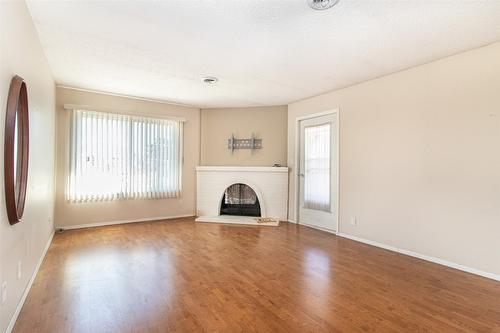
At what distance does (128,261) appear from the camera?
10.4ft

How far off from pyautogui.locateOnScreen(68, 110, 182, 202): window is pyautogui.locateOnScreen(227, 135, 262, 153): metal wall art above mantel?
1.06m

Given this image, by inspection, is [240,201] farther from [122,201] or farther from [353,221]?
[353,221]

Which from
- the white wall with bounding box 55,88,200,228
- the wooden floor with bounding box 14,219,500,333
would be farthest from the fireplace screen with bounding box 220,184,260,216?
the wooden floor with bounding box 14,219,500,333

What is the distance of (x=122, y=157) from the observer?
501 cm

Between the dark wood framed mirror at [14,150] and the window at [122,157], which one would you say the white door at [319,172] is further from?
the dark wood framed mirror at [14,150]

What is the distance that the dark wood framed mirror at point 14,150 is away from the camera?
1735 millimetres

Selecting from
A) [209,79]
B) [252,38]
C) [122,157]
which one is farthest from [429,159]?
[122,157]

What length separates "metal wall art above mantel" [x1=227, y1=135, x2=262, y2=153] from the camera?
586 cm

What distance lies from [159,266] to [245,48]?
2535mm

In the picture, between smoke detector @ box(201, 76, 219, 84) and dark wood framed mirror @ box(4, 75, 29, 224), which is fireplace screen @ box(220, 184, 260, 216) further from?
dark wood framed mirror @ box(4, 75, 29, 224)

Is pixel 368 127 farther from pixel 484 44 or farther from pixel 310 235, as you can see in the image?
pixel 310 235

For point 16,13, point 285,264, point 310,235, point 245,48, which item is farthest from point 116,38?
point 310,235

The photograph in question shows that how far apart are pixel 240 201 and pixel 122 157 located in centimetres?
246

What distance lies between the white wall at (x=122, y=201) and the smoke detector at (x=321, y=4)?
157 inches
